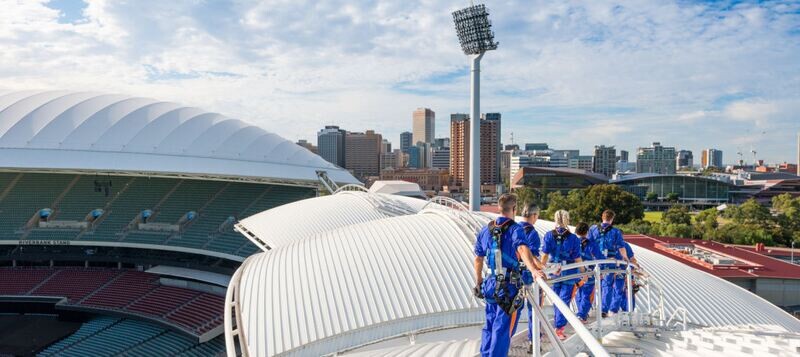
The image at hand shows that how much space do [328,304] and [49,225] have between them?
26.1 m

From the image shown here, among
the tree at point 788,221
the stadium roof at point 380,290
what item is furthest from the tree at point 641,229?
the stadium roof at point 380,290

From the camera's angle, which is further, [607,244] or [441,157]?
[441,157]

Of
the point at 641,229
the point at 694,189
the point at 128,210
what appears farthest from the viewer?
the point at 694,189

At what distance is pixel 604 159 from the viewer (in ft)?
511

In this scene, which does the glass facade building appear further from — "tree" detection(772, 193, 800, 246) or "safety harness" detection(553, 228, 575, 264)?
"safety harness" detection(553, 228, 575, 264)

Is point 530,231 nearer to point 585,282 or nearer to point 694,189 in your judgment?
point 585,282

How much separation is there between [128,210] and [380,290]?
2510cm

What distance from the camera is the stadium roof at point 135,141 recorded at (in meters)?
26.9

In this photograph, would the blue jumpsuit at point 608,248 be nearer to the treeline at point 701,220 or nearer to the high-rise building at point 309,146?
the treeline at point 701,220

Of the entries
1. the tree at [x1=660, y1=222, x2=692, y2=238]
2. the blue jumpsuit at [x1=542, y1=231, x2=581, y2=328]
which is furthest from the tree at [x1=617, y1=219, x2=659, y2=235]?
the blue jumpsuit at [x1=542, y1=231, x2=581, y2=328]

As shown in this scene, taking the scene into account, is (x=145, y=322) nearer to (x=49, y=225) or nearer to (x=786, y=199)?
(x=49, y=225)

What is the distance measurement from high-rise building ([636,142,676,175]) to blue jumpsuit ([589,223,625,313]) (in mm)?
187990

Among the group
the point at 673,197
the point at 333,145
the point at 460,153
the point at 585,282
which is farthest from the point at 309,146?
the point at 585,282

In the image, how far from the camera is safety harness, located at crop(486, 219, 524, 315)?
4609 millimetres
